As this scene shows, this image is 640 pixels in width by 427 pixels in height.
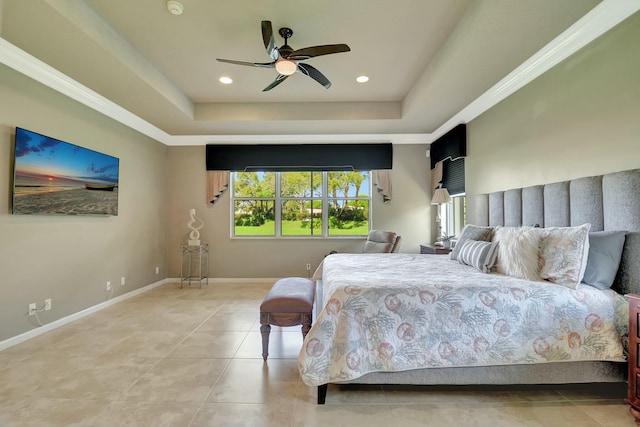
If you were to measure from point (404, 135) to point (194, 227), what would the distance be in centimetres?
417

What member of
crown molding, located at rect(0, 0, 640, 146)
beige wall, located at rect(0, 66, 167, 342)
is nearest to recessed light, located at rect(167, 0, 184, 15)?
crown molding, located at rect(0, 0, 640, 146)

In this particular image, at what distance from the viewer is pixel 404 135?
5.06 meters

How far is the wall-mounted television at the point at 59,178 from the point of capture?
106 inches

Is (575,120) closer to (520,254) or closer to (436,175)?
(520,254)

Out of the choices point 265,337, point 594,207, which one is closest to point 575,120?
point 594,207

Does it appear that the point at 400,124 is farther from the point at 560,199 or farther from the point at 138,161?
the point at 138,161

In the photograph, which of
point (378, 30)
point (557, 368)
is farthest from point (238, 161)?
point (557, 368)

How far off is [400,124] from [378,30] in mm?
2008

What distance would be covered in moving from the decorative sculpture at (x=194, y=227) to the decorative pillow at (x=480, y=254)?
4.21 meters

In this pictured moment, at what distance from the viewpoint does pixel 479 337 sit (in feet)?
5.77

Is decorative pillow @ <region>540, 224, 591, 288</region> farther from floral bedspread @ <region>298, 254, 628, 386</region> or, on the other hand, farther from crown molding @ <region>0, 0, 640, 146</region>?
crown molding @ <region>0, 0, 640, 146</region>

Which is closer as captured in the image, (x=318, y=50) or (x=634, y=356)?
(x=634, y=356)

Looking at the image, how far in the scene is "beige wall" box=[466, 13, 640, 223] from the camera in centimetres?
194

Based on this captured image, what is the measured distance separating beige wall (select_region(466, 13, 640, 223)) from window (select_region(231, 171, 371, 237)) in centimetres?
239
